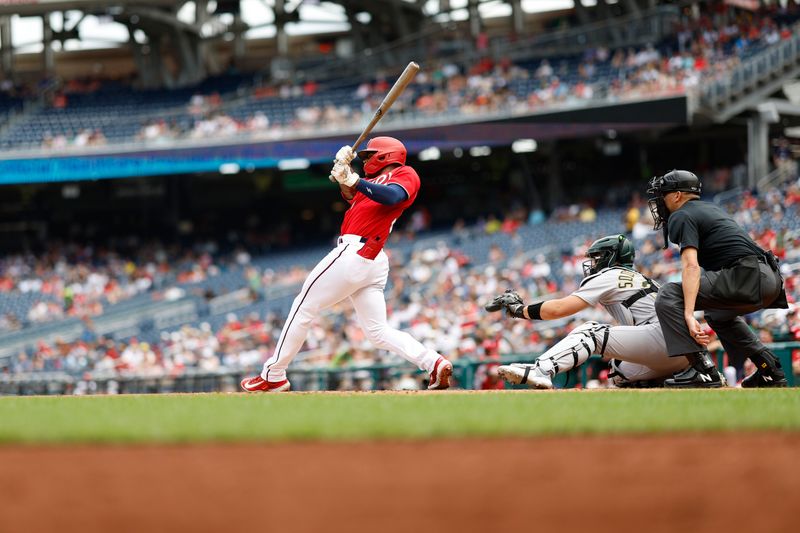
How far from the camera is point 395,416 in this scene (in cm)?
471

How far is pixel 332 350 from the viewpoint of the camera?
51.6 ft

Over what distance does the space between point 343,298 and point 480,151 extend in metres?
20.4

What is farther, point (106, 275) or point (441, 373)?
point (106, 275)

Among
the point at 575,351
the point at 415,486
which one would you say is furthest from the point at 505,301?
the point at 415,486

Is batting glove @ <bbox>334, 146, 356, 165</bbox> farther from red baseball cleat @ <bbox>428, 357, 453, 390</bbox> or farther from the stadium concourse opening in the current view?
the stadium concourse opening

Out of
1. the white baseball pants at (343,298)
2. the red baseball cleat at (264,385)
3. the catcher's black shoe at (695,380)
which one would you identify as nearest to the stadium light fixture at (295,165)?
the red baseball cleat at (264,385)

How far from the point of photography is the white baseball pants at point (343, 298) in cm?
679

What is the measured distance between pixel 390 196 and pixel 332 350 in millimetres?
9195

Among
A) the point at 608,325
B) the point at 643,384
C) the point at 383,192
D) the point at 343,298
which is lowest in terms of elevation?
the point at 643,384

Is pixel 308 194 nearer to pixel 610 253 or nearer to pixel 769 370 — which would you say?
pixel 610 253

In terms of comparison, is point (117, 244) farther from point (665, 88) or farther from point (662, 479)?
point (662, 479)

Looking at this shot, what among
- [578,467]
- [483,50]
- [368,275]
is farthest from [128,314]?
[578,467]

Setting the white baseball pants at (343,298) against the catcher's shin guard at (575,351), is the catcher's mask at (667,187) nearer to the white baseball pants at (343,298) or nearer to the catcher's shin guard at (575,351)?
the catcher's shin guard at (575,351)

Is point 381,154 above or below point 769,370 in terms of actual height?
above
